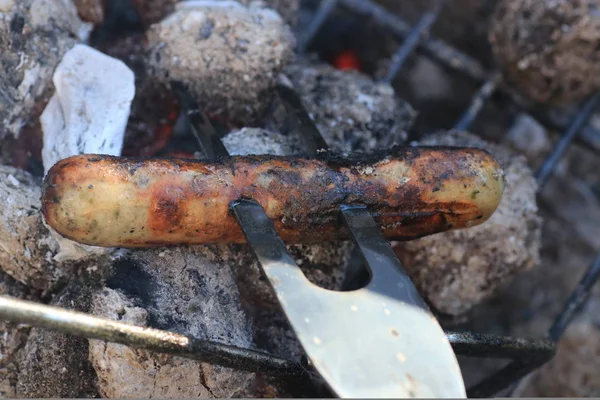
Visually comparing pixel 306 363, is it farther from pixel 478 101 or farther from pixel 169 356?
pixel 478 101

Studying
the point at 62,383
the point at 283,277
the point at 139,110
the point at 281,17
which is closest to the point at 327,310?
the point at 283,277

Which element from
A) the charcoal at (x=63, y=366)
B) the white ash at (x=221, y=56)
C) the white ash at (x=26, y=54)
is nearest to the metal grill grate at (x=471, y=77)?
the white ash at (x=221, y=56)

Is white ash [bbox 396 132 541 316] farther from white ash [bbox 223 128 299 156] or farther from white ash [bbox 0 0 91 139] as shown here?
white ash [bbox 0 0 91 139]

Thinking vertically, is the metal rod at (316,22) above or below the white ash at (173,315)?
above

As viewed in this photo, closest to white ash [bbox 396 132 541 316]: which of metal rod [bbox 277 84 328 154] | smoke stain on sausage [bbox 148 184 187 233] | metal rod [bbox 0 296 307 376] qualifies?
metal rod [bbox 277 84 328 154]

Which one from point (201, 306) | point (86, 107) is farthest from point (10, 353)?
point (86, 107)

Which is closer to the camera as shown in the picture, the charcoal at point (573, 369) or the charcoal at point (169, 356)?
the charcoal at point (169, 356)

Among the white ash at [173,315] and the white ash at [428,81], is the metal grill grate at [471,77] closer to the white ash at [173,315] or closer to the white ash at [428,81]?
the white ash at [428,81]
